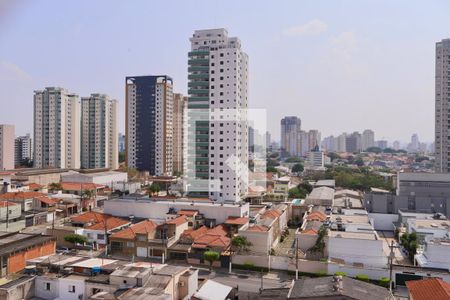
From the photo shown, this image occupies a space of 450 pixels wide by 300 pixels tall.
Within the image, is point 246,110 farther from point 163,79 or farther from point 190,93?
point 163,79

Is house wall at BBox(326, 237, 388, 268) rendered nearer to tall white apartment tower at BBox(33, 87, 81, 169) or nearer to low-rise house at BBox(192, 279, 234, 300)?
low-rise house at BBox(192, 279, 234, 300)

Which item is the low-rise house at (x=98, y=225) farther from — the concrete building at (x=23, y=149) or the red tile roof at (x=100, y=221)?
the concrete building at (x=23, y=149)

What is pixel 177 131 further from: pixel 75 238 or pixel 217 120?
pixel 75 238

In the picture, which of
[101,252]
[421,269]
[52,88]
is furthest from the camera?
[52,88]

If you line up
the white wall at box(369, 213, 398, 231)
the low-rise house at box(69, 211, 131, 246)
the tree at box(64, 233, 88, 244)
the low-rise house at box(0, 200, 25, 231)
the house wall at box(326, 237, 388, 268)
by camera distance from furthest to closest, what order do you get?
the white wall at box(369, 213, 398, 231)
the low-rise house at box(0, 200, 25, 231)
the low-rise house at box(69, 211, 131, 246)
the tree at box(64, 233, 88, 244)
the house wall at box(326, 237, 388, 268)

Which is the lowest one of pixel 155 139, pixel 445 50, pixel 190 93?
pixel 155 139

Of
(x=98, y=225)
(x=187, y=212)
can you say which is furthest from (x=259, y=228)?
(x=98, y=225)

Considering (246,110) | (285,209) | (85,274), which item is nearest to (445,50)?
(246,110)

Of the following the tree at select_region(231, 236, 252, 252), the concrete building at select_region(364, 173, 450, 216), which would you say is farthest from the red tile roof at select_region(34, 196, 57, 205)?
the concrete building at select_region(364, 173, 450, 216)
